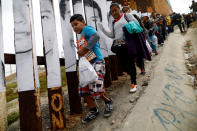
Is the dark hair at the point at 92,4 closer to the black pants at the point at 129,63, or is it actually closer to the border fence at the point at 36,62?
the border fence at the point at 36,62

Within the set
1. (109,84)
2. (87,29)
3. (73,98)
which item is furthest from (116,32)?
(73,98)

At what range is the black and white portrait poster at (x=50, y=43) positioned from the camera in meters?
1.94

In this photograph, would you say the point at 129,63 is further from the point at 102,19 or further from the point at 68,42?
the point at 102,19

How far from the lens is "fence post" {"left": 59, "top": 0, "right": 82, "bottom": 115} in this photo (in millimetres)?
2205

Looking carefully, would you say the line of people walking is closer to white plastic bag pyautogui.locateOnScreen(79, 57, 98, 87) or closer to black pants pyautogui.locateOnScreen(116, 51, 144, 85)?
black pants pyautogui.locateOnScreen(116, 51, 144, 85)

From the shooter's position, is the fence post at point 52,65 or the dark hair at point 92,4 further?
the dark hair at point 92,4

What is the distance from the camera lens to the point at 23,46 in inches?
70.9

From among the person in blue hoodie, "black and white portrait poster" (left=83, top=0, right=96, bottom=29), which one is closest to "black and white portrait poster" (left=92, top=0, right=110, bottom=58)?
"black and white portrait poster" (left=83, top=0, right=96, bottom=29)

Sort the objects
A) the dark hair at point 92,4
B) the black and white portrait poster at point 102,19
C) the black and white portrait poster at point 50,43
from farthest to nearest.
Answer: the black and white portrait poster at point 102,19 → the dark hair at point 92,4 → the black and white portrait poster at point 50,43

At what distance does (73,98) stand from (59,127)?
19.2 inches

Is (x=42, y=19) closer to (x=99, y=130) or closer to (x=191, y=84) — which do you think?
(x=99, y=130)

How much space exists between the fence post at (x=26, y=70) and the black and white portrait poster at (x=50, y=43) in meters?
0.19

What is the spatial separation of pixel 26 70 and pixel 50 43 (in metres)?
0.53

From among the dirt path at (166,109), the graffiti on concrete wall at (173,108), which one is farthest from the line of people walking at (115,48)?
the graffiti on concrete wall at (173,108)
